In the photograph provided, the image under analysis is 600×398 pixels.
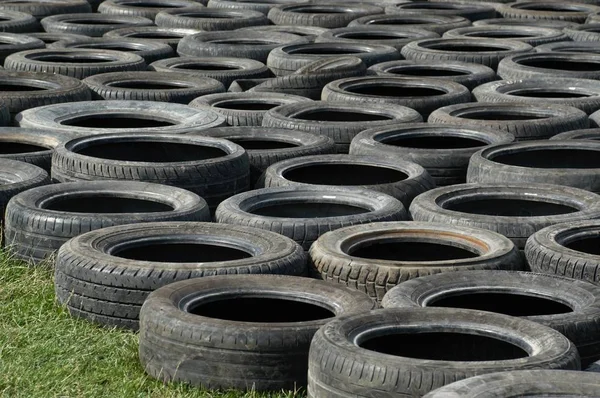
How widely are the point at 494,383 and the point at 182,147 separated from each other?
5779mm

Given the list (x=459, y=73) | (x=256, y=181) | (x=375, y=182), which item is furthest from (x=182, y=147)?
(x=459, y=73)

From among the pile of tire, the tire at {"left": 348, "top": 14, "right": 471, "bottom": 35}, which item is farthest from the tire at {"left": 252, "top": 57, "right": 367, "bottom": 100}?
the tire at {"left": 348, "top": 14, "right": 471, "bottom": 35}

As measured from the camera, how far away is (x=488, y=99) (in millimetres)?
13141

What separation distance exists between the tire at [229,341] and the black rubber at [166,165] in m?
2.54

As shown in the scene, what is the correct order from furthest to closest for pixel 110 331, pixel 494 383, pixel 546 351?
1. pixel 110 331
2. pixel 546 351
3. pixel 494 383

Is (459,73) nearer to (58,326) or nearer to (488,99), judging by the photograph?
(488,99)

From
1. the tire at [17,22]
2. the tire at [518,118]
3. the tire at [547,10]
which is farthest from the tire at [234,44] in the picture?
the tire at [518,118]

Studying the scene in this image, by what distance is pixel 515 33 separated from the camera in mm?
17891

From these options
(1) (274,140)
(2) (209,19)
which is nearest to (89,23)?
(2) (209,19)

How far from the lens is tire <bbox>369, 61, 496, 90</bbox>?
1443 cm

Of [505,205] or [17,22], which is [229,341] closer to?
[505,205]

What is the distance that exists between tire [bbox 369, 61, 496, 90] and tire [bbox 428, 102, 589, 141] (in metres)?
1.86

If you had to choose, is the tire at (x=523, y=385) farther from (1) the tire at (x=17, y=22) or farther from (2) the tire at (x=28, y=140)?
(1) the tire at (x=17, y=22)

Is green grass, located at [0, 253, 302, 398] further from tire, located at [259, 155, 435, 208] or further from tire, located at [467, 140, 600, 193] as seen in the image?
tire, located at [467, 140, 600, 193]
